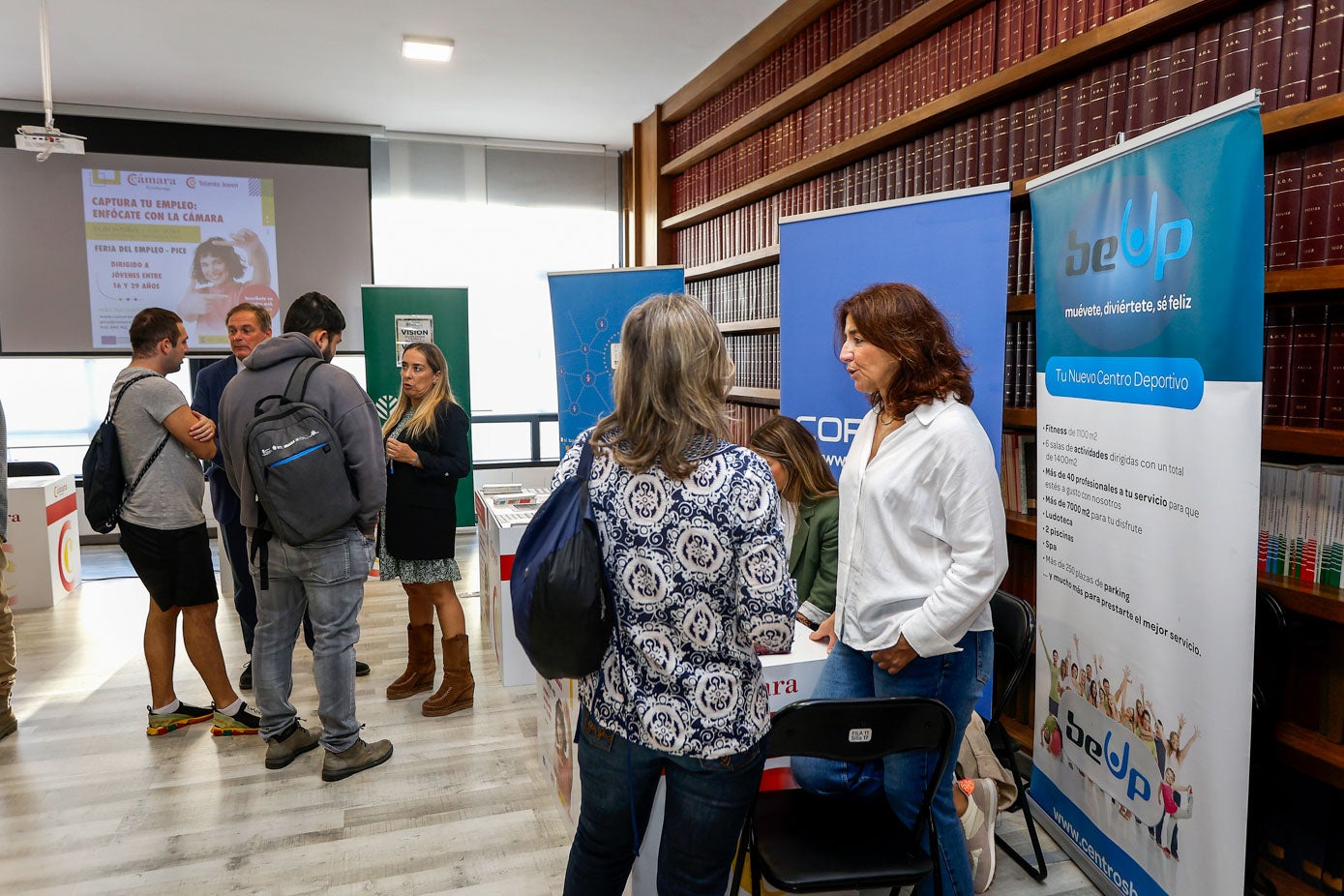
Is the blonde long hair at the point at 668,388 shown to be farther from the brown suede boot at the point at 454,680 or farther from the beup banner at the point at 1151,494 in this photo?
the brown suede boot at the point at 454,680

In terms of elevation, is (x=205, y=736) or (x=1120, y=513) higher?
(x=1120, y=513)

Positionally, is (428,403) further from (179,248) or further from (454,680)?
(179,248)

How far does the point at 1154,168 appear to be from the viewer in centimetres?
184

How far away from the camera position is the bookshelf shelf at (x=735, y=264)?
14.7ft

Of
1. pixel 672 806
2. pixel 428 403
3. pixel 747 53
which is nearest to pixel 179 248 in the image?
pixel 428 403

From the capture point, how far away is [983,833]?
209 cm

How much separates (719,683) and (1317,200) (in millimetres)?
1814

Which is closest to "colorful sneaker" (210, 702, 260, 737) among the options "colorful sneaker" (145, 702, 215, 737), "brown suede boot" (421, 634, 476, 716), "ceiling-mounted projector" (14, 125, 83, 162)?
"colorful sneaker" (145, 702, 215, 737)

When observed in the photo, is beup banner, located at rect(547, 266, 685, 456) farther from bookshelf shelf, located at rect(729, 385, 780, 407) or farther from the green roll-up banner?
the green roll-up banner

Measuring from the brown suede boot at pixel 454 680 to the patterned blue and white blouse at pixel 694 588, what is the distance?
83.5 inches

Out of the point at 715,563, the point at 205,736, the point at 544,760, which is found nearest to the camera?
the point at 715,563

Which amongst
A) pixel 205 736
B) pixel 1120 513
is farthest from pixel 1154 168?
pixel 205 736

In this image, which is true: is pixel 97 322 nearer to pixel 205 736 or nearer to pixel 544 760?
pixel 205 736

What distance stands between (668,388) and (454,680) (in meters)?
2.41
